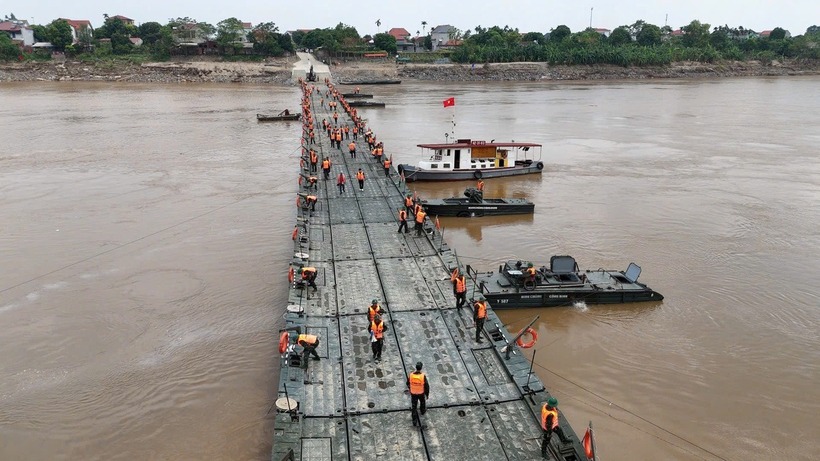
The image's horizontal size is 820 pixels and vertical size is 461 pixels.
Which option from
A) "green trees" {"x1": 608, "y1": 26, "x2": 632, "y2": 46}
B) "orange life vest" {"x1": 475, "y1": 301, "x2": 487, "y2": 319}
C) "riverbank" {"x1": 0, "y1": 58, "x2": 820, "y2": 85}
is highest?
"green trees" {"x1": 608, "y1": 26, "x2": 632, "y2": 46}

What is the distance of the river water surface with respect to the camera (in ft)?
41.2

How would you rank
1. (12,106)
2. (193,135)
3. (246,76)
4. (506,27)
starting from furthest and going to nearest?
1. (506,27)
2. (246,76)
3. (12,106)
4. (193,135)

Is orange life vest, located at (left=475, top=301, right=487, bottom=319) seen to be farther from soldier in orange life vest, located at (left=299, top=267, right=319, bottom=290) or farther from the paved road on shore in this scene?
the paved road on shore

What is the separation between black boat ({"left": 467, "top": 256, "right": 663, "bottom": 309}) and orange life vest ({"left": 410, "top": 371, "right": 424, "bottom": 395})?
271 inches

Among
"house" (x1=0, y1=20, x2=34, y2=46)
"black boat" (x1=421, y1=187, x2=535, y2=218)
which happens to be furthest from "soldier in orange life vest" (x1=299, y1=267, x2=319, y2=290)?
"house" (x1=0, y1=20, x2=34, y2=46)

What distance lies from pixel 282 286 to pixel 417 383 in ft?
32.9

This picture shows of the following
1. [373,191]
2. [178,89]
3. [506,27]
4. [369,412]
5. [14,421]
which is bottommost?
[14,421]

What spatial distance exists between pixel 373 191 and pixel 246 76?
80850 mm

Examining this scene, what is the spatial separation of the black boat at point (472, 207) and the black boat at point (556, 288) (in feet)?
25.5

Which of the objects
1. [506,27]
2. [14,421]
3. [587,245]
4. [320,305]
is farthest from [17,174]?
[506,27]

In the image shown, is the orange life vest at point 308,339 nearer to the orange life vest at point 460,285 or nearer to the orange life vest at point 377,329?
the orange life vest at point 377,329

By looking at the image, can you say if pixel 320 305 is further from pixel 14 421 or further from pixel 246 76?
pixel 246 76

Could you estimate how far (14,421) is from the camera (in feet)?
40.9

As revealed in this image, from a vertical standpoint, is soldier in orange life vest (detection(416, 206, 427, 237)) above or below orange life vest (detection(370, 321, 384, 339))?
above
